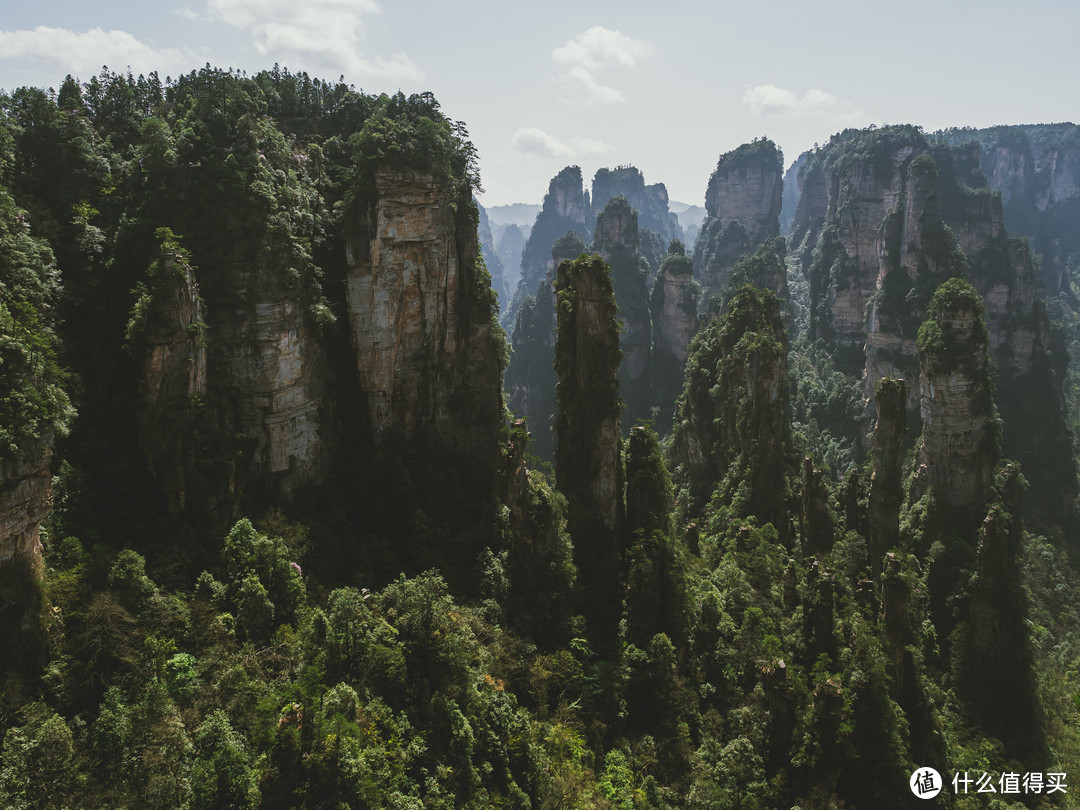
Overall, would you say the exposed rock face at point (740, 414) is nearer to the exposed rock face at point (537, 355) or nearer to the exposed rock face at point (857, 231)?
the exposed rock face at point (857, 231)

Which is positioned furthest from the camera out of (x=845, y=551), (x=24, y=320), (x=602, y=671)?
(x=845, y=551)

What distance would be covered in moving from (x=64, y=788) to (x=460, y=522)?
18990mm

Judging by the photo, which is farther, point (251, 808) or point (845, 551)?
point (845, 551)

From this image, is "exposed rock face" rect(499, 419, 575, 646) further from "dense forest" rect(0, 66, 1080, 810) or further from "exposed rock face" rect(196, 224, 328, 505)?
"exposed rock face" rect(196, 224, 328, 505)

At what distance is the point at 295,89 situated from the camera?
42.0 metres

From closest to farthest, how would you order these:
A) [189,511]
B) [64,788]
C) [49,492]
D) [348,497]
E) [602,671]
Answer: [64,788]
[49,492]
[189,511]
[602,671]
[348,497]

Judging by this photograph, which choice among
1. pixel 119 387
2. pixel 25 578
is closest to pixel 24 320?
pixel 119 387

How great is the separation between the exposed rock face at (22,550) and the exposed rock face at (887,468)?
124ft

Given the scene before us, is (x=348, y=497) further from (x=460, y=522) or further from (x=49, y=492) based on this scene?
(x=49, y=492)

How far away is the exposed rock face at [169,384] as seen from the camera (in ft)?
83.1

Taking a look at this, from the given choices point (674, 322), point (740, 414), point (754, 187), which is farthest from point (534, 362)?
point (740, 414)

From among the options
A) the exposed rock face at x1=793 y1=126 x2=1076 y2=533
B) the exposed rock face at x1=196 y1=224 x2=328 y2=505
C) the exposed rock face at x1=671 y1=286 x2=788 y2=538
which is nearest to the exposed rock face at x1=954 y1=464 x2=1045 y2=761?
the exposed rock face at x1=671 y1=286 x2=788 y2=538

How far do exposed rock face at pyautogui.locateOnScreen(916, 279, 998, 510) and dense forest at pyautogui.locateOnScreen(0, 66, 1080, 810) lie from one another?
214mm

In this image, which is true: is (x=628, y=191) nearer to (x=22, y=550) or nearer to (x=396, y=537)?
(x=396, y=537)
